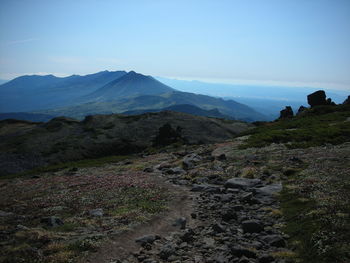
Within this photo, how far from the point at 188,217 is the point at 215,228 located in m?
3.62

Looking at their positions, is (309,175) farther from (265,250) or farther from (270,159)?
(265,250)

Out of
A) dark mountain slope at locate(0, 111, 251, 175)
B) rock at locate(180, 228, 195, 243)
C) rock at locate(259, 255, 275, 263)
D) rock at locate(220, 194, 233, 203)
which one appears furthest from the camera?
dark mountain slope at locate(0, 111, 251, 175)

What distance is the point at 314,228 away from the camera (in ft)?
45.4

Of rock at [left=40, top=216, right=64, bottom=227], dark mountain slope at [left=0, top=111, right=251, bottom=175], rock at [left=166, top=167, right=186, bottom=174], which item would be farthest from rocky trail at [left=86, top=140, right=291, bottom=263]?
dark mountain slope at [left=0, top=111, right=251, bottom=175]

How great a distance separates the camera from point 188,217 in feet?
65.6

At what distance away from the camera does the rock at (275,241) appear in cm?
1377

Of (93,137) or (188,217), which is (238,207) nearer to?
(188,217)

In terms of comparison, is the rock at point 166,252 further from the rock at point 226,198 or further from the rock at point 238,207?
the rock at point 226,198

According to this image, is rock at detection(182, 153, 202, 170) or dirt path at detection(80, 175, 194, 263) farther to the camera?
rock at detection(182, 153, 202, 170)

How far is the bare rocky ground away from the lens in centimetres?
1375

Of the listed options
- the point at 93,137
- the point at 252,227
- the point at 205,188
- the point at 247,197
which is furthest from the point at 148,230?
the point at 93,137

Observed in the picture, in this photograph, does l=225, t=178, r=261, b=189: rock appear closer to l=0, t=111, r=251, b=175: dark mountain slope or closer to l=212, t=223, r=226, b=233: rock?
l=212, t=223, r=226, b=233: rock

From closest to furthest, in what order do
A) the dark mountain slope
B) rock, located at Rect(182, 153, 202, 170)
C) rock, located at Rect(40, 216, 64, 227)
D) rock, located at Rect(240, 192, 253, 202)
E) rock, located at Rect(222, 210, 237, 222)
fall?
rock, located at Rect(40, 216, 64, 227), rock, located at Rect(222, 210, 237, 222), rock, located at Rect(240, 192, 253, 202), rock, located at Rect(182, 153, 202, 170), the dark mountain slope

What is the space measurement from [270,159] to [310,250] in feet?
77.9
